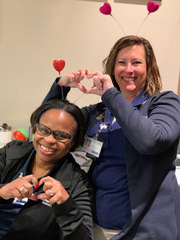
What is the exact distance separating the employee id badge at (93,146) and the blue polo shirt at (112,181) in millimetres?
24

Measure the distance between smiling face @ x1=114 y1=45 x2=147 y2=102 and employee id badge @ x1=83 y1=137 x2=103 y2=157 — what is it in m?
0.33

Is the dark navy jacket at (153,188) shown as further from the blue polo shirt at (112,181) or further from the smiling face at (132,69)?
the smiling face at (132,69)

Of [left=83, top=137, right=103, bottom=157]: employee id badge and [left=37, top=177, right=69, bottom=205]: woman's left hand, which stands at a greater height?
[left=83, top=137, right=103, bottom=157]: employee id badge

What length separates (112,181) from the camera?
1.30 meters

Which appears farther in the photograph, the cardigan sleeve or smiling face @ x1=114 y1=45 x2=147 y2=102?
smiling face @ x1=114 y1=45 x2=147 y2=102

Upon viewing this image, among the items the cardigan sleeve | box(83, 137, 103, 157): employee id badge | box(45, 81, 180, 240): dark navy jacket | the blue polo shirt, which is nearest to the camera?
the cardigan sleeve

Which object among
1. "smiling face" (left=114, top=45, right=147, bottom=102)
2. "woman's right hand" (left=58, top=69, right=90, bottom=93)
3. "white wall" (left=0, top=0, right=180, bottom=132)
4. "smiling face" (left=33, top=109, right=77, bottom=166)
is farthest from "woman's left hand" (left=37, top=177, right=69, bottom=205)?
"white wall" (left=0, top=0, right=180, bottom=132)

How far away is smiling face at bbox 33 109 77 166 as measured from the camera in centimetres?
129

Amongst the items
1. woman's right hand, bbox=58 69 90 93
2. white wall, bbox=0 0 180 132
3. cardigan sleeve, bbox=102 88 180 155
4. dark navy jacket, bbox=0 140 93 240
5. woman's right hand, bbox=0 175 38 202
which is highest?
white wall, bbox=0 0 180 132

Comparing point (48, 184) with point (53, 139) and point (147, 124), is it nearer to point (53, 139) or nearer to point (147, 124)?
point (53, 139)

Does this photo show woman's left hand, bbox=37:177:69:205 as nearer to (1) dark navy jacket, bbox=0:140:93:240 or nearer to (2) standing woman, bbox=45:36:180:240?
(1) dark navy jacket, bbox=0:140:93:240

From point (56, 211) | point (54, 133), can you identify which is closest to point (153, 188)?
point (56, 211)

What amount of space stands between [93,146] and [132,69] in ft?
1.60

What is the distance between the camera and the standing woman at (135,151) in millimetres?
1044
